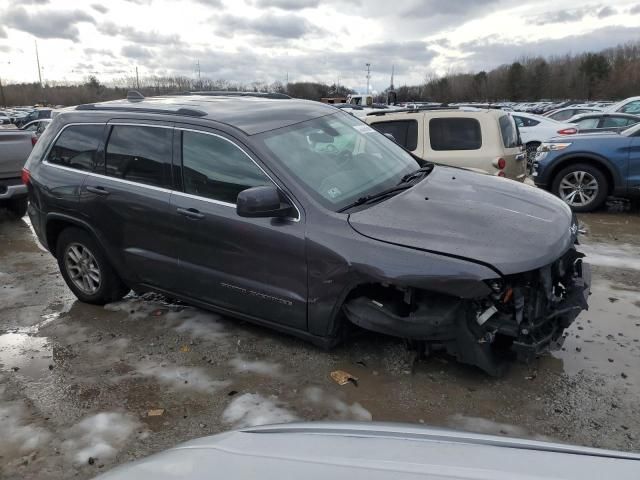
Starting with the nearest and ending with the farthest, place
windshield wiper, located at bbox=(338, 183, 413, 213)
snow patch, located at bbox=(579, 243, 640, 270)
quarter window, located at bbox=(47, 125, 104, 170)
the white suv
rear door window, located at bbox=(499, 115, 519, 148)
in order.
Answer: windshield wiper, located at bbox=(338, 183, 413, 213) < quarter window, located at bbox=(47, 125, 104, 170) < snow patch, located at bbox=(579, 243, 640, 270) < the white suv < rear door window, located at bbox=(499, 115, 519, 148)

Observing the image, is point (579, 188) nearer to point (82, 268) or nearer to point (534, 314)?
point (534, 314)

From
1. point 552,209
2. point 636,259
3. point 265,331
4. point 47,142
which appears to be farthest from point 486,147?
point 47,142

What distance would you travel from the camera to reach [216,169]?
3.93 meters

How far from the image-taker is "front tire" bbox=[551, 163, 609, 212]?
834cm

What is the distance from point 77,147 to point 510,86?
7835 cm

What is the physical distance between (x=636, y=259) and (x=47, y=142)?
21.2 ft

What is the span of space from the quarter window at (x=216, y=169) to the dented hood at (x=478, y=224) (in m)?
0.88

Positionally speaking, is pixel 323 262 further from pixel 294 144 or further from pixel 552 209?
pixel 552 209

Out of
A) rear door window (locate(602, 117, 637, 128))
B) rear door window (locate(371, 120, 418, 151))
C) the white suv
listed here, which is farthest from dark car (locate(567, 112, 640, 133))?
rear door window (locate(371, 120, 418, 151))

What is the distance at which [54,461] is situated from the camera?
2916mm

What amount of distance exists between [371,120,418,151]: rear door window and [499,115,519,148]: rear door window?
1244 millimetres

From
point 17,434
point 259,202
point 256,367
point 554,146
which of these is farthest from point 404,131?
point 17,434

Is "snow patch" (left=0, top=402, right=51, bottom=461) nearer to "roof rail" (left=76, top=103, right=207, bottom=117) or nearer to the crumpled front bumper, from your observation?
"roof rail" (left=76, top=103, right=207, bottom=117)

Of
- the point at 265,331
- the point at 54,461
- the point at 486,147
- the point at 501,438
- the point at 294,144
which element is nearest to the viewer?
the point at 501,438
